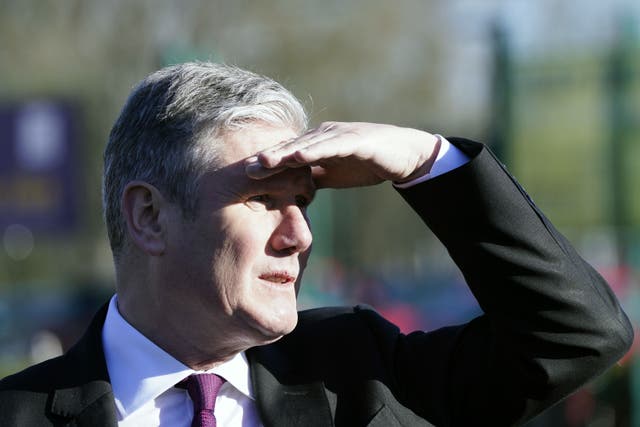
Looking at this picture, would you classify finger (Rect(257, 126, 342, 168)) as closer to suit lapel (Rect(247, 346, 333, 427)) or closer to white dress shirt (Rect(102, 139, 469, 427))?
white dress shirt (Rect(102, 139, 469, 427))

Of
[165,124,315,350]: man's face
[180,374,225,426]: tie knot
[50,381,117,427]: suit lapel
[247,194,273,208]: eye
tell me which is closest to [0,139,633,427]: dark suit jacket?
[50,381,117,427]: suit lapel

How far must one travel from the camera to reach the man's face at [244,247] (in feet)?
8.98

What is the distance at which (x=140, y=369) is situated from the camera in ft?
9.42

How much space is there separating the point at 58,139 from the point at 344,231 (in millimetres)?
9560

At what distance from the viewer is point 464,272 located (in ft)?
9.29

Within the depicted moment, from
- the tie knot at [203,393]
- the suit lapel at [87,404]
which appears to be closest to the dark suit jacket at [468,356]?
the suit lapel at [87,404]

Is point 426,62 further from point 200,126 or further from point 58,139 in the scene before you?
point 200,126

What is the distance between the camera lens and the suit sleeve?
2.73 metres

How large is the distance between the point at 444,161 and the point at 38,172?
16354 mm

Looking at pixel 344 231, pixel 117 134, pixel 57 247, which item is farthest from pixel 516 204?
Answer: pixel 57 247

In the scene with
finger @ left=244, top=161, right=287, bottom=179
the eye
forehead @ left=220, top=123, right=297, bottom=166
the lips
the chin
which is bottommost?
the chin

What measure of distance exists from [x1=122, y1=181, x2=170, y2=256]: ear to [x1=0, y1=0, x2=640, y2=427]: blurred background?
1.91ft

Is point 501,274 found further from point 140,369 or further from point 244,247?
point 140,369

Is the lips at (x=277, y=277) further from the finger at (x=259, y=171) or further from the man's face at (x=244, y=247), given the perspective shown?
the finger at (x=259, y=171)
